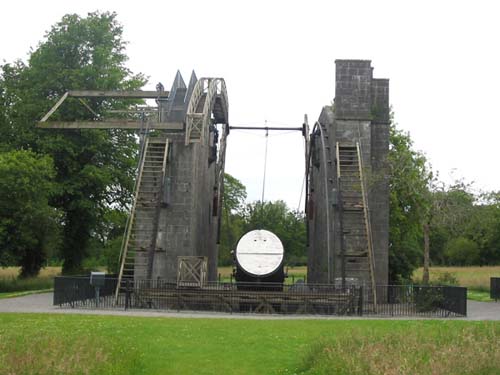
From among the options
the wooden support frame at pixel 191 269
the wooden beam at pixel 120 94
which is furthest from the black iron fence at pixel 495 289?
the wooden beam at pixel 120 94

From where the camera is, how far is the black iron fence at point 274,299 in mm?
23875

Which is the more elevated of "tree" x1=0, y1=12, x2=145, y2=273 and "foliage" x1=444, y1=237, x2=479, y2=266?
"tree" x1=0, y1=12, x2=145, y2=273

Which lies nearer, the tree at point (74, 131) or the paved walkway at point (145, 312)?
the paved walkway at point (145, 312)

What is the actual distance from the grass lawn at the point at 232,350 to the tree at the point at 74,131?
2272 centimetres

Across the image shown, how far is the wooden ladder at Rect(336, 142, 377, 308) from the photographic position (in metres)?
28.3

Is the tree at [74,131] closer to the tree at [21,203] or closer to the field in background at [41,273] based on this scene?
the field in background at [41,273]

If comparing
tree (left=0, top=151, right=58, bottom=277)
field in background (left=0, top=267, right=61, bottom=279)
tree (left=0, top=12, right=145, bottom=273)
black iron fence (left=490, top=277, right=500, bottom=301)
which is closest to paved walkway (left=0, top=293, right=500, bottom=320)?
black iron fence (left=490, top=277, right=500, bottom=301)

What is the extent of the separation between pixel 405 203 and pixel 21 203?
75.9 ft

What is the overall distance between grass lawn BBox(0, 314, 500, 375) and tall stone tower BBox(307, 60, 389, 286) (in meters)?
9.99

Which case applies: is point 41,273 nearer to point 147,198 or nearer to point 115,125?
point 115,125

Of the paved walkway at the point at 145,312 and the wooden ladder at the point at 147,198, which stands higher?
the wooden ladder at the point at 147,198

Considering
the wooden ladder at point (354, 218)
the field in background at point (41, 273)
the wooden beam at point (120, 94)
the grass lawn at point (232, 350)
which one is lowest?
the grass lawn at point (232, 350)

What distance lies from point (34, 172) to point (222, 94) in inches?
430

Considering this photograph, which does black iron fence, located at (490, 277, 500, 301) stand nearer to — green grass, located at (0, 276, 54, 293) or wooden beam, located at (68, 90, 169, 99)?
wooden beam, located at (68, 90, 169, 99)
